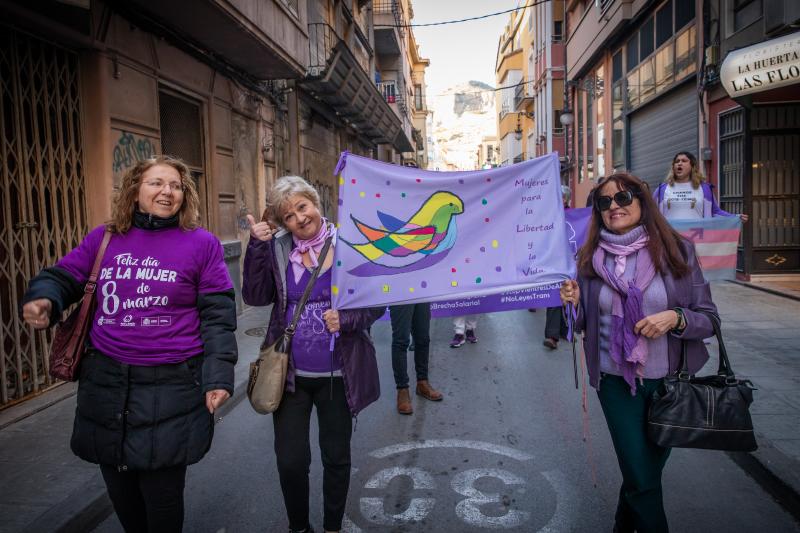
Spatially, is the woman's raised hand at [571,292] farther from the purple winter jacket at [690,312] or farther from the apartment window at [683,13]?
the apartment window at [683,13]

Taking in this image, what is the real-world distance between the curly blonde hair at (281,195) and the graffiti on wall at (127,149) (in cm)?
406

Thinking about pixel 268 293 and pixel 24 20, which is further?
pixel 24 20

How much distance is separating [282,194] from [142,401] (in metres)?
1.16

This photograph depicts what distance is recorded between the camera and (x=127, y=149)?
22.8ft

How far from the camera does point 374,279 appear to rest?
310 cm

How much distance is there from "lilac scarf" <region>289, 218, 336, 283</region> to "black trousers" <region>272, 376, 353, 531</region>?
0.54 meters

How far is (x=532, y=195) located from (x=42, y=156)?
4848mm

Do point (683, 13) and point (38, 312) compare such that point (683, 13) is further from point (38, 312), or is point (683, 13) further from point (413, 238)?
point (38, 312)

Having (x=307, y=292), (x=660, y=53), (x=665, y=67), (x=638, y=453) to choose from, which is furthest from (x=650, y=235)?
(x=660, y=53)

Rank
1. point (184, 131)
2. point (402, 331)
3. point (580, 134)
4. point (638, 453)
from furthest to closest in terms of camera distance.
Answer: point (580, 134), point (184, 131), point (402, 331), point (638, 453)

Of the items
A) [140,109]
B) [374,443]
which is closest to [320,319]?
[374,443]

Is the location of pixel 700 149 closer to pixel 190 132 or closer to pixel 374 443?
pixel 190 132

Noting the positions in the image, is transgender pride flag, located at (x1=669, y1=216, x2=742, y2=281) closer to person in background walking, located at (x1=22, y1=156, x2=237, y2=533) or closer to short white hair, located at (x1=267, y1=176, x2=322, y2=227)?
short white hair, located at (x1=267, y1=176, x2=322, y2=227)

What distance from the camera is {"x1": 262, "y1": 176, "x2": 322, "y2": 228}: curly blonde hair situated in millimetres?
2986
